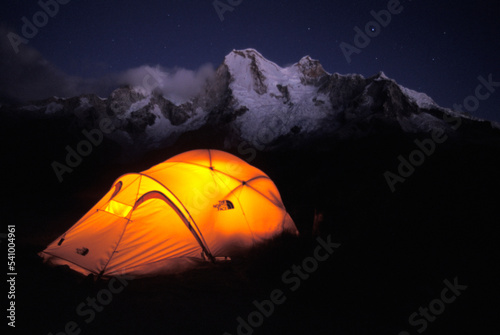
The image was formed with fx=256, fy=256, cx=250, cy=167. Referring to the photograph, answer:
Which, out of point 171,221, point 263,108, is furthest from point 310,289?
point 263,108

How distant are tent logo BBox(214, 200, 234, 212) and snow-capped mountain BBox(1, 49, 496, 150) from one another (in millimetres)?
77741

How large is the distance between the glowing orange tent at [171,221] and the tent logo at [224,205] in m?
0.03

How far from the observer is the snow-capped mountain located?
302 ft

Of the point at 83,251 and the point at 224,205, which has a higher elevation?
the point at 83,251

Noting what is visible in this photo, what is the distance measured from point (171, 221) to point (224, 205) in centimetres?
152

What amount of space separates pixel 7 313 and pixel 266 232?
589 centimetres

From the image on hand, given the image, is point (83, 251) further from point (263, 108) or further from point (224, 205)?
point (263, 108)

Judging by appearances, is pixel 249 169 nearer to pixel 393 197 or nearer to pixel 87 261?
pixel 87 261

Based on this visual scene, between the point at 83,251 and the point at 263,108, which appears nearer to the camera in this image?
the point at 83,251

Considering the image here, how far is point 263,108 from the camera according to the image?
12588 cm

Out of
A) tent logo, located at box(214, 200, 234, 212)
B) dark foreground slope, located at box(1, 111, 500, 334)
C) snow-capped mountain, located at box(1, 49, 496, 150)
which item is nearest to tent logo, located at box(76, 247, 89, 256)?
dark foreground slope, located at box(1, 111, 500, 334)

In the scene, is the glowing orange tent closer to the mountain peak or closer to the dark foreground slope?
the dark foreground slope

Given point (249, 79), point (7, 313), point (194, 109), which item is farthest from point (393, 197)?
point (194, 109)

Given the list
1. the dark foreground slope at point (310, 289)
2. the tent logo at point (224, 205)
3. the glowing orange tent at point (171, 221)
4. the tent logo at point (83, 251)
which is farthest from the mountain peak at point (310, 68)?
the tent logo at point (83, 251)
